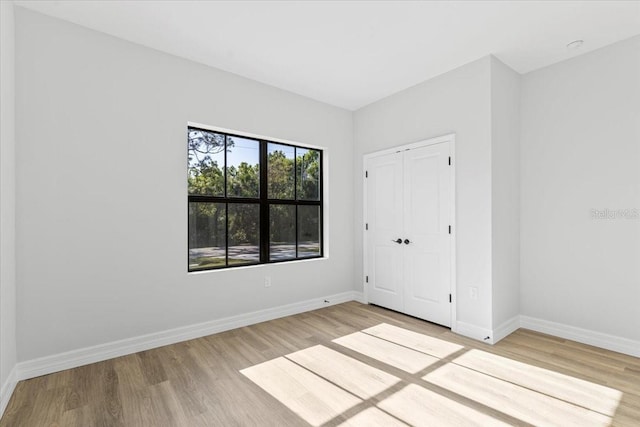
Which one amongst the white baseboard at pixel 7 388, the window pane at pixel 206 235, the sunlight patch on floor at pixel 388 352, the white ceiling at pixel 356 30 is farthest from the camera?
the window pane at pixel 206 235

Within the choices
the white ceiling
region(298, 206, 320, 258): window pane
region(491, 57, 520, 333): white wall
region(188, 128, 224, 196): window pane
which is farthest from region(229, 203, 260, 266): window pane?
region(491, 57, 520, 333): white wall

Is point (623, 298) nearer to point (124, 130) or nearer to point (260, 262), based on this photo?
point (260, 262)

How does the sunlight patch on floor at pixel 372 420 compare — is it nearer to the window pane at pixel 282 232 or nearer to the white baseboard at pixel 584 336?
the window pane at pixel 282 232

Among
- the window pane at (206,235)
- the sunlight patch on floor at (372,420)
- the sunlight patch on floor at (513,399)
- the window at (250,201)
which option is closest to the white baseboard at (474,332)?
the sunlight patch on floor at (513,399)

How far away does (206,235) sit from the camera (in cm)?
335

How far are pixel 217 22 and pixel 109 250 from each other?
2.18 m

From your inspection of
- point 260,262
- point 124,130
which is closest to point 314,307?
point 260,262

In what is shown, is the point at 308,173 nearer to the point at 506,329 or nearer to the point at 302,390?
the point at 302,390

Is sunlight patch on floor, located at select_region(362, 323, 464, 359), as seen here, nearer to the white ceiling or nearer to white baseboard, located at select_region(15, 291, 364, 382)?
white baseboard, located at select_region(15, 291, 364, 382)

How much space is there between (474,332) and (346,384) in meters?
1.63

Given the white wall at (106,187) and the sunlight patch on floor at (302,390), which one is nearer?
the sunlight patch on floor at (302,390)

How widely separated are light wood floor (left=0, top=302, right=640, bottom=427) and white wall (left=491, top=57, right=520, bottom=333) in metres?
0.42

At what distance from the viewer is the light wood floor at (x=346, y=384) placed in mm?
1896

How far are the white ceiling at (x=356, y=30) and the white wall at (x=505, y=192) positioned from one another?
0.31 m
